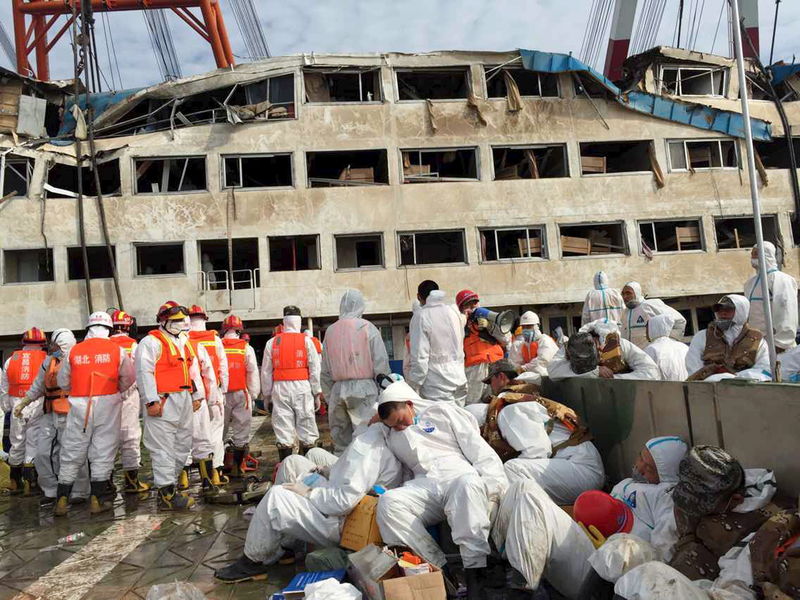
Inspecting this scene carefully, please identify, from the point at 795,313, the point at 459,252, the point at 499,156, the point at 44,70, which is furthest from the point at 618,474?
the point at 44,70

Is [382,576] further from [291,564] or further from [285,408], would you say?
[285,408]

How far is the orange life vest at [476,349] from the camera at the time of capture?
23.9 ft

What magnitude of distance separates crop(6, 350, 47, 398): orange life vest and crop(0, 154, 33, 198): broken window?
1252 centimetres

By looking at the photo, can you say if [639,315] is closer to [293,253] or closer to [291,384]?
[291,384]

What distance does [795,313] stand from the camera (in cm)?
552

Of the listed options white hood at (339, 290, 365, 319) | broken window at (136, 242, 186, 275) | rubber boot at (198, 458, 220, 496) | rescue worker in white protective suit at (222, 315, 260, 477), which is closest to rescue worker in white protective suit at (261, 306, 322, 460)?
rescue worker in white protective suit at (222, 315, 260, 477)

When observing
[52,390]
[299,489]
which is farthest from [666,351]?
[52,390]

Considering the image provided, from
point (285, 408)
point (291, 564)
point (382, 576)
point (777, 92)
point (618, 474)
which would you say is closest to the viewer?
point (382, 576)

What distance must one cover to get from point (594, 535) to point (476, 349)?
3738 mm

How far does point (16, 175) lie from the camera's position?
1988cm

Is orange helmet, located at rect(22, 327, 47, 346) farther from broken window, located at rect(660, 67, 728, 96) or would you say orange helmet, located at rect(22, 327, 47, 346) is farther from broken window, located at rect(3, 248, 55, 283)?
broken window, located at rect(660, 67, 728, 96)

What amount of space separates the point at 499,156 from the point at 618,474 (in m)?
18.0

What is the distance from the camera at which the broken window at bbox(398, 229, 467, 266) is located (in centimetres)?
2017

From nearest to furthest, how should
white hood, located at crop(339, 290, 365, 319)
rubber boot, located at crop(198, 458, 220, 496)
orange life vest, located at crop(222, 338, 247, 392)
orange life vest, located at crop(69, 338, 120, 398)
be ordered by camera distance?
orange life vest, located at crop(69, 338, 120, 398), white hood, located at crop(339, 290, 365, 319), rubber boot, located at crop(198, 458, 220, 496), orange life vest, located at crop(222, 338, 247, 392)
